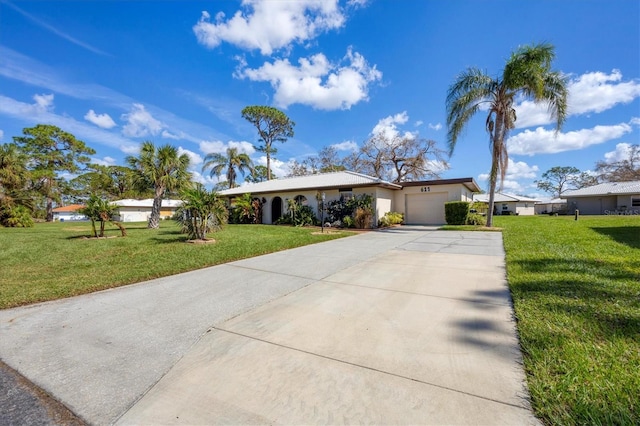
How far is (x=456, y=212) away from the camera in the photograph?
53.0 ft

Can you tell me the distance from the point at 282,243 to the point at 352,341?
283 inches

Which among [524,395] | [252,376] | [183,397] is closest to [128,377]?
[183,397]

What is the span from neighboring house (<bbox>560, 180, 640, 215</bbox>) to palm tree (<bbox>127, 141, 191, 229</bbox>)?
40.0m

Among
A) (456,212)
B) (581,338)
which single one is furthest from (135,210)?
(581,338)

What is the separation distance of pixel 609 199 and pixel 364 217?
32.0m

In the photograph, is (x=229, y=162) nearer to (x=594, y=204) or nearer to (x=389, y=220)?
(x=389, y=220)

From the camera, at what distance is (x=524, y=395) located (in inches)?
74.9

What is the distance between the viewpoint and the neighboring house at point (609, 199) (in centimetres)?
2681

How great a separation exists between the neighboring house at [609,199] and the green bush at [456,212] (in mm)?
23562

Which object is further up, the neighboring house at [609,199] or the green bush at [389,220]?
the neighboring house at [609,199]

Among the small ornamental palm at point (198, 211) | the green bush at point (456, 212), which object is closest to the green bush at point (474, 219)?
the green bush at point (456, 212)

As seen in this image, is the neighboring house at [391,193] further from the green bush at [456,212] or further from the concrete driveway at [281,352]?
the concrete driveway at [281,352]

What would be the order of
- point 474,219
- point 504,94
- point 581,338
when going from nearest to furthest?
1. point 581,338
2. point 504,94
3. point 474,219

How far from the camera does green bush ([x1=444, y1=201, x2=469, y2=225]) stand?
15965mm
